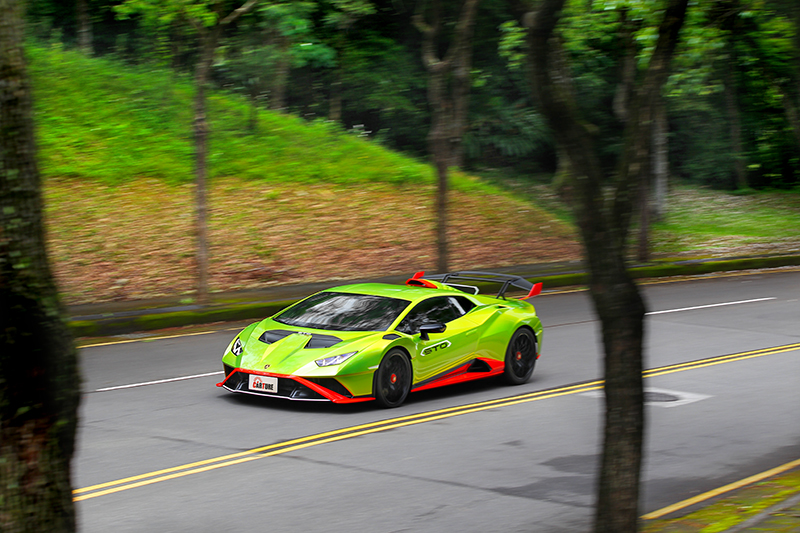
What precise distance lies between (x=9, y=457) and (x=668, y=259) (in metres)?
24.2

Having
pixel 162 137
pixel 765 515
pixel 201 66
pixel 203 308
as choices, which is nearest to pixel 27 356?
pixel 765 515

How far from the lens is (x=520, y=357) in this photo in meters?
11.7

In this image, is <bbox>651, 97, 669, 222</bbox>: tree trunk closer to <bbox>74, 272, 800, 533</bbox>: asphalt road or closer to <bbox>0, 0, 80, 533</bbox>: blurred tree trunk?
<bbox>74, 272, 800, 533</bbox>: asphalt road

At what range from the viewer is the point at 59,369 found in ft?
13.7

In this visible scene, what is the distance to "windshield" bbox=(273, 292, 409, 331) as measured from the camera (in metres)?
10.2

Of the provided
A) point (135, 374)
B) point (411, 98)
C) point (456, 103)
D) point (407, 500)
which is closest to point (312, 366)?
point (407, 500)

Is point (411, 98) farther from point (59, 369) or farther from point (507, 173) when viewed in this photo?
point (59, 369)

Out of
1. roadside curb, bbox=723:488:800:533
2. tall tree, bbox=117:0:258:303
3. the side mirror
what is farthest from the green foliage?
roadside curb, bbox=723:488:800:533

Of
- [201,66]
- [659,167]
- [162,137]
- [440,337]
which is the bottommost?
[440,337]

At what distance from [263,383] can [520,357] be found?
142 inches

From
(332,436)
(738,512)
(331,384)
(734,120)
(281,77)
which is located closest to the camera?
(738,512)

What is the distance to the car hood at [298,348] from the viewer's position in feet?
31.2

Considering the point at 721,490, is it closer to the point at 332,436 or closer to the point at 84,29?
the point at 332,436

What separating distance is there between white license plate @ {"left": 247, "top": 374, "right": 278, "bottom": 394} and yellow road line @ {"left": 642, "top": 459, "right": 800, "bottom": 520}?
4.35 m
